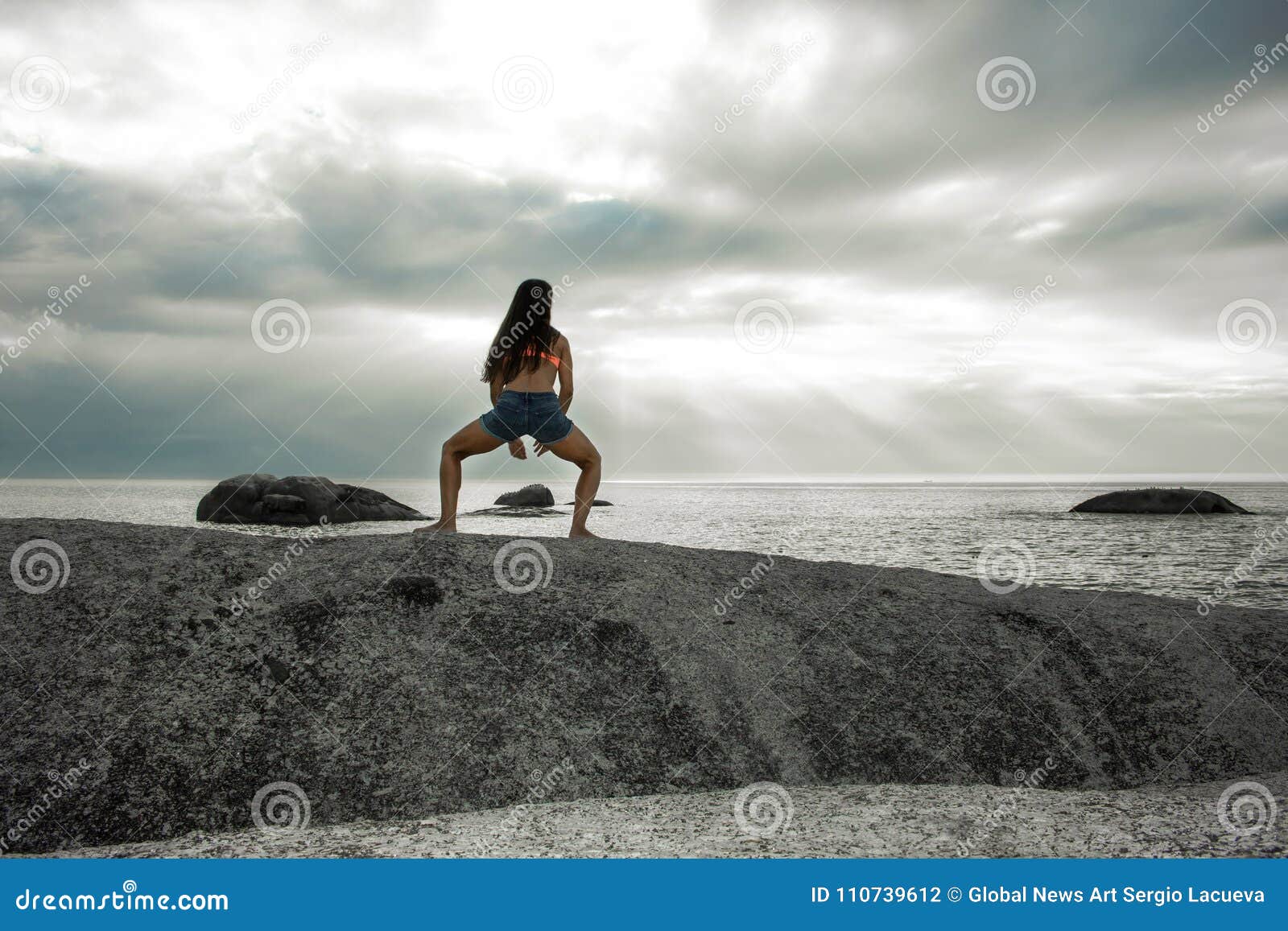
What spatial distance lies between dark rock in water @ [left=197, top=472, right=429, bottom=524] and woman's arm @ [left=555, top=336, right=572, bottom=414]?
28.5 metres

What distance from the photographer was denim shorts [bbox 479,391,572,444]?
5965 mm

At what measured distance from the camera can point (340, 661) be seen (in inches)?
173

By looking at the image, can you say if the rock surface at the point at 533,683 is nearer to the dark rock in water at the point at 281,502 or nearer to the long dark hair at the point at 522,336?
the long dark hair at the point at 522,336

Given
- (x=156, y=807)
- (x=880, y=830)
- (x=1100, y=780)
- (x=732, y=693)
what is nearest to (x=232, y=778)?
(x=156, y=807)

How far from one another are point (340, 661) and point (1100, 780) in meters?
4.66

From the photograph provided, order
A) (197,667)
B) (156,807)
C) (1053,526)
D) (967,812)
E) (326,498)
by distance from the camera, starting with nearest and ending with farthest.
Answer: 1. (156,807)
2. (967,812)
3. (197,667)
4. (326,498)
5. (1053,526)

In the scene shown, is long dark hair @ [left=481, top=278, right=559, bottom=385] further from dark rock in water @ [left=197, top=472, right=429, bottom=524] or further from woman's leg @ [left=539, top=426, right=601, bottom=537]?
dark rock in water @ [left=197, top=472, right=429, bottom=524]

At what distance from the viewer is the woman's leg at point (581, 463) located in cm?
622

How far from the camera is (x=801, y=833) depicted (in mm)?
3514

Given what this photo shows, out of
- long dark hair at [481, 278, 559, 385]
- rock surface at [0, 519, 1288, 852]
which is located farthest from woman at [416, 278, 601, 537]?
rock surface at [0, 519, 1288, 852]

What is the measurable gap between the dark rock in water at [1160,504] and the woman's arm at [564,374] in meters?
68.9

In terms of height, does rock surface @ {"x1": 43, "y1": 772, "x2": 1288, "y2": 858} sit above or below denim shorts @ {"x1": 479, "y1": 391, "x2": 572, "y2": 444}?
below

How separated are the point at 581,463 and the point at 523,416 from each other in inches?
28.8

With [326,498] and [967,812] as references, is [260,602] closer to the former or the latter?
[967,812]
